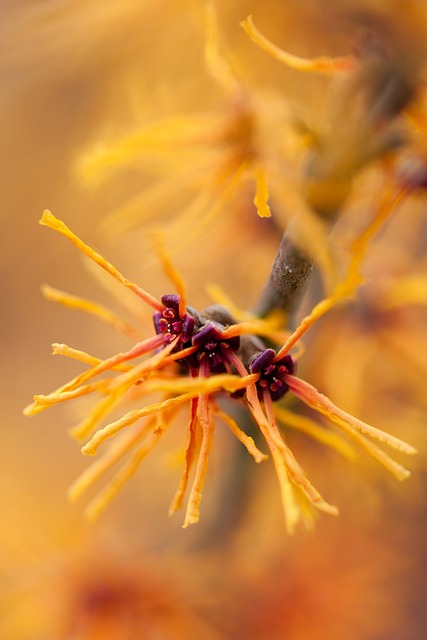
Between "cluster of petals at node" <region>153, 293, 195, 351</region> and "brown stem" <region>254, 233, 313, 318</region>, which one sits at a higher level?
"brown stem" <region>254, 233, 313, 318</region>

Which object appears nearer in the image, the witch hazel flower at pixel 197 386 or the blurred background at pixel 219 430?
the witch hazel flower at pixel 197 386

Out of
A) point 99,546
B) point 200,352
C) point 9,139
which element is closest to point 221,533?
point 99,546

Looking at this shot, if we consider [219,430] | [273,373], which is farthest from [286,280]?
[219,430]

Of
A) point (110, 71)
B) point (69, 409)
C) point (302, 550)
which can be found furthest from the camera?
point (302, 550)

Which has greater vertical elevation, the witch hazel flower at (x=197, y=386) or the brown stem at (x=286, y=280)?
the brown stem at (x=286, y=280)

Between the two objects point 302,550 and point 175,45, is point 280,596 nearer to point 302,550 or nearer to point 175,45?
point 302,550

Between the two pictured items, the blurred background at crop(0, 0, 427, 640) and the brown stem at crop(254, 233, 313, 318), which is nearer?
the brown stem at crop(254, 233, 313, 318)
